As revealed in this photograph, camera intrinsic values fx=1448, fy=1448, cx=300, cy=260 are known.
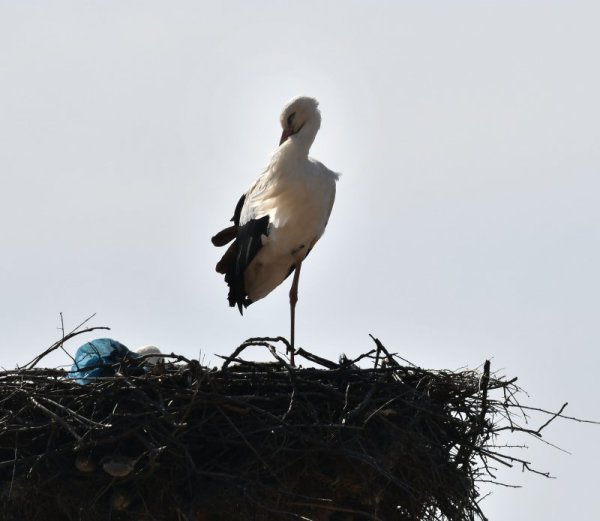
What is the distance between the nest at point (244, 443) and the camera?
5305 millimetres

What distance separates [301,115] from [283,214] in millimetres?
581

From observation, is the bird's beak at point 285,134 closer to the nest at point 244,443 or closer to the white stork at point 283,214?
the white stork at point 283,214

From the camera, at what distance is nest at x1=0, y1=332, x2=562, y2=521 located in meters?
5.30

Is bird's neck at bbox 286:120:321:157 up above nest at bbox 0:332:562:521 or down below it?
above

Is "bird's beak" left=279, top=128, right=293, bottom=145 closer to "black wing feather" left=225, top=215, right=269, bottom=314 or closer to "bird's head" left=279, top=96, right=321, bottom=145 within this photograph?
"bird's head" left=279, top=96, right=321, bottom=145

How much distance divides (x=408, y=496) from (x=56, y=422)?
4.64ft

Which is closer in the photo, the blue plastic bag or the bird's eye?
the blue plastic bag

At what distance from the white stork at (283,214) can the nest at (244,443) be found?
1.65 m

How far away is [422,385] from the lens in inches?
230

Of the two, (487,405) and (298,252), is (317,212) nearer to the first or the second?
(298,252)

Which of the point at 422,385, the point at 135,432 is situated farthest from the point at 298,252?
the point at 135,432

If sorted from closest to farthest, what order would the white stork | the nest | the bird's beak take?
the nest
the white stork
the bird's beak

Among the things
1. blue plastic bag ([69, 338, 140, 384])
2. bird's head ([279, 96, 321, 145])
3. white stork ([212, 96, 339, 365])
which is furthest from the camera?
bird's head ([279, 96, 321, 145])

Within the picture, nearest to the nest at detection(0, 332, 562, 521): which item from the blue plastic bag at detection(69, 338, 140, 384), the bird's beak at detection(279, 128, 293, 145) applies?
the blue plastic bag at detection(69, 338, 140, 384)
